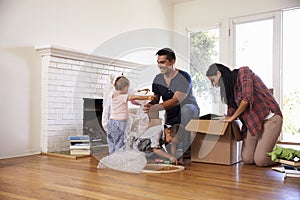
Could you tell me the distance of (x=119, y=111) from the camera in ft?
8.12

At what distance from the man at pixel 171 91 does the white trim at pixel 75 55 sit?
1098mm

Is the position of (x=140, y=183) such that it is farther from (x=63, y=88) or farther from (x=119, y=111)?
(x=63, y=88)

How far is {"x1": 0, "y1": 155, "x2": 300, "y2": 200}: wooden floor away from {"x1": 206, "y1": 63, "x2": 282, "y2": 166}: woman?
0.64 feet

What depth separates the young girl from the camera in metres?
2.43

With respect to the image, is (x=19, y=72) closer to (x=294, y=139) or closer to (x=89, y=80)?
(x=89, y=80)

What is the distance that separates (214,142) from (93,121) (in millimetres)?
1485

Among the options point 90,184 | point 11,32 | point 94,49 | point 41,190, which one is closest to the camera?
point 41,190

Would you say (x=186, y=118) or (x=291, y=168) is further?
(x=186, y=118)

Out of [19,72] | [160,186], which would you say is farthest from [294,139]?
[19,72]

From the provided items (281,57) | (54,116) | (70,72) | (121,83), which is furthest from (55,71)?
(281,57)

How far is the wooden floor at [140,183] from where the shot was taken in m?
1.71

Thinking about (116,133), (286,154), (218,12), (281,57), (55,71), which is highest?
(218,12)

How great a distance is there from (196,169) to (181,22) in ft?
11.7

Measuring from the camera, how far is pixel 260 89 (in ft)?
8.84
